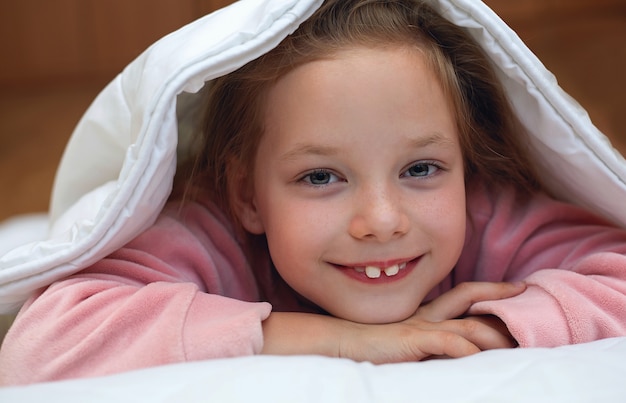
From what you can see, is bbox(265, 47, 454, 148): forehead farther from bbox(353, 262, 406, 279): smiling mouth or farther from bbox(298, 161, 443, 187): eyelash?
→ bbox(353, 262, 406, 279): smiling mouth

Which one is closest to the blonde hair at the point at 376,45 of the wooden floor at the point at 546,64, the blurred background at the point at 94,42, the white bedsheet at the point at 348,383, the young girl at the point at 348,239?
the young girl at the point at 348,239

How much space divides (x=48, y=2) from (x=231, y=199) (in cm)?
220

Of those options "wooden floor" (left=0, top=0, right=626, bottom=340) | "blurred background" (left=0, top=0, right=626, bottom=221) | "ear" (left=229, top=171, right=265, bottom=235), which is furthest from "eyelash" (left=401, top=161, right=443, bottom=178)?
"blurred background" (left=0, top=0, right=626, bottom=221)

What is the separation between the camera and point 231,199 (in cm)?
115

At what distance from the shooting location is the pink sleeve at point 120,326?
0.86m

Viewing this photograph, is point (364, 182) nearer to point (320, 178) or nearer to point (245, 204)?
point (320, 178)

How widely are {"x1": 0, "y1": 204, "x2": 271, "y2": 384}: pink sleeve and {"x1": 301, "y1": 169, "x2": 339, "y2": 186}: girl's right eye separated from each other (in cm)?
16

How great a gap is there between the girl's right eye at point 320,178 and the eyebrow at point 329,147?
3 centimetres

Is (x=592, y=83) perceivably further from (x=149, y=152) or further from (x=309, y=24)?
(x=149, y=152)

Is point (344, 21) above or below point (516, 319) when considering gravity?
above

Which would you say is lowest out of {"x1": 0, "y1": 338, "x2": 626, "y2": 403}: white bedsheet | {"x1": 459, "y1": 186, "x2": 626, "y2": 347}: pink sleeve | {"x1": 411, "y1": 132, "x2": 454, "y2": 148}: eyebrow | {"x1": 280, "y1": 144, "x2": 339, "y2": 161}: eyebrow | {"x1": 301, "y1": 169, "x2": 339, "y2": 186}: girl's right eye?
{"x1": 459, "y1": 186, "x2": 626, "y2": 347}: pink sleeve

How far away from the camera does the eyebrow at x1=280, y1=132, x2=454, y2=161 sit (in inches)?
38.4

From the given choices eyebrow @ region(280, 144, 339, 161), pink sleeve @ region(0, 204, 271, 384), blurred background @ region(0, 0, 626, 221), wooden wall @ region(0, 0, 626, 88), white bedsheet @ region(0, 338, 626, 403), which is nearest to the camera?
white bedsheet @ region(0, 338, 626, 403)

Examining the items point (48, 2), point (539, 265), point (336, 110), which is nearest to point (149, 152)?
point (336, 110)
